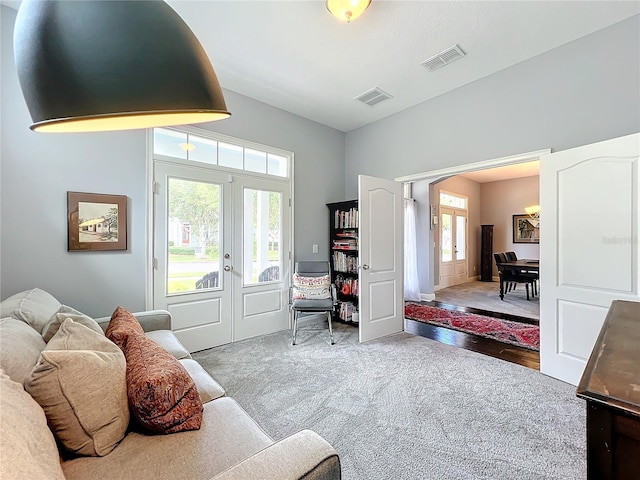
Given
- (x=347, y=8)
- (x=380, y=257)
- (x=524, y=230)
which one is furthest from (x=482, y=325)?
(x=524, y=230)

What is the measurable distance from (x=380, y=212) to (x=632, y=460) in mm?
3165

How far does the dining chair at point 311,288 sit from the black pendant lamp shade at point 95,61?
125 inches

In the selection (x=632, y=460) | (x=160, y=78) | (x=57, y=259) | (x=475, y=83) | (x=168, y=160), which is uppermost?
(x=475, y=83)

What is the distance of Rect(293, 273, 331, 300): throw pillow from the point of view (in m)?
3.75

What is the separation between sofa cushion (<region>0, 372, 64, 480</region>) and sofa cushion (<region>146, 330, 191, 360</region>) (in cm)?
102

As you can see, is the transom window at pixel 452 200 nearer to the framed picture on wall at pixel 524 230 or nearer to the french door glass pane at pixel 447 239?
the french door glass pane at pixel 447 239

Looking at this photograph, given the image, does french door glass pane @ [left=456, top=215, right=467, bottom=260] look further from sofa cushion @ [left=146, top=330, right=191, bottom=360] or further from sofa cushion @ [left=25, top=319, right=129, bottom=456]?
sofa cushion @ [left=25, top=319, right=129, bottom=456]

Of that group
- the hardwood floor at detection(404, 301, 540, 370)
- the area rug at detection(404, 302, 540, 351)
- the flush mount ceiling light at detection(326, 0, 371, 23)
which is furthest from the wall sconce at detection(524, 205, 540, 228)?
the flush mount ceiling light at detection(326, 0, 371, 23)

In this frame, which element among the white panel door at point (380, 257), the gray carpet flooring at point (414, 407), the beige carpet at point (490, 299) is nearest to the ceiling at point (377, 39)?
the white panel door at point (380, 257)

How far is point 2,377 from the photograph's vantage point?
2.90 ft

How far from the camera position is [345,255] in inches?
170

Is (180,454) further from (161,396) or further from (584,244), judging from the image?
(584,244)

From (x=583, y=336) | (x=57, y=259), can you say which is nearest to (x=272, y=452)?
(x=57, y=259)

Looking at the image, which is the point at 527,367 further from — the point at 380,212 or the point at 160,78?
the point at 160,78
